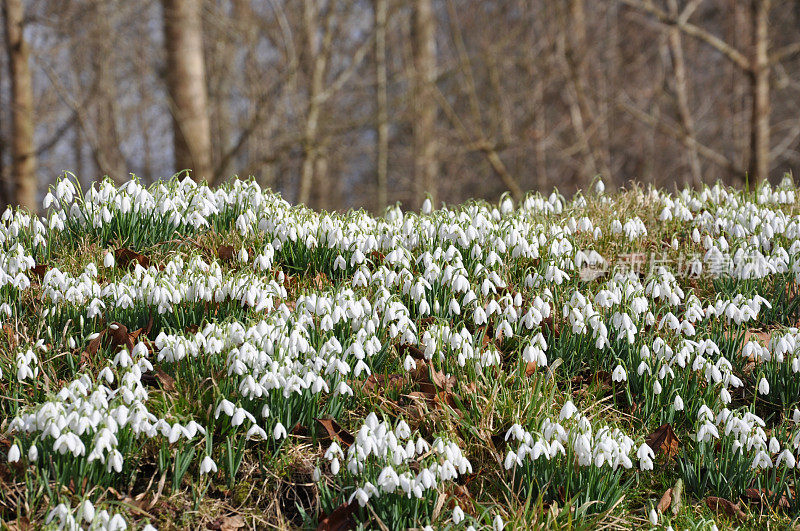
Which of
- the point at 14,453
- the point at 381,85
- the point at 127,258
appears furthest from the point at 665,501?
the point at 381,85

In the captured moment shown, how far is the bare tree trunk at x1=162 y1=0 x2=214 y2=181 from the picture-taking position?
26.6 feet

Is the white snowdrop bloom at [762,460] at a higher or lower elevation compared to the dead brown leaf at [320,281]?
lower

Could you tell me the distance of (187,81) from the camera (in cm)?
818

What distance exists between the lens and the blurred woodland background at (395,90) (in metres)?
9.05

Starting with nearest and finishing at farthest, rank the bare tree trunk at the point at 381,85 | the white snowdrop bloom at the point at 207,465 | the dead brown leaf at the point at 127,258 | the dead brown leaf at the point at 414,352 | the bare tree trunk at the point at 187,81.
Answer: the white snowdrop bloom at the point at 207,465
the dead brown leaf at the point at 414,352
the dead brown leaf at the point at 127,258
the bare tree trunk at the point at 187,81
the bare tree trunk at the point at 381,85

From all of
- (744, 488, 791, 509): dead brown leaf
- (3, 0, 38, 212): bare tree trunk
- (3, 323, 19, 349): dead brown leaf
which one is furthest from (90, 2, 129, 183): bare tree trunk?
(744, 488, 791, 509): dead brown leaf

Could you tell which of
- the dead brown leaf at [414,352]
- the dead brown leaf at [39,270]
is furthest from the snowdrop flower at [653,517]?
the dead brown leaf at [39,270]

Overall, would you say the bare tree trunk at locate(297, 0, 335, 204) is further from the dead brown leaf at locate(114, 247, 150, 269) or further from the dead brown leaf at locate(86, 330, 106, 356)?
the dead brown leaf at locate(86, 330, 106, 356)

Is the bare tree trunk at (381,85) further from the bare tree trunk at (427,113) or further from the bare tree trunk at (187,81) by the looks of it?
the bare tree trunk at (187,81)

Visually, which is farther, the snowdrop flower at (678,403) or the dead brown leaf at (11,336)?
the dead brown leaf at (11,336)

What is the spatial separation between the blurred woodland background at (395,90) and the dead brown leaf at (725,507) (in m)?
4.64

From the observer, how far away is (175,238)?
13.0 ft

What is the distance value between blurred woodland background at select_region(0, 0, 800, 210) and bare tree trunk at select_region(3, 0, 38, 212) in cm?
3

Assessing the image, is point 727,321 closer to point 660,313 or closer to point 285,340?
point 660,313
